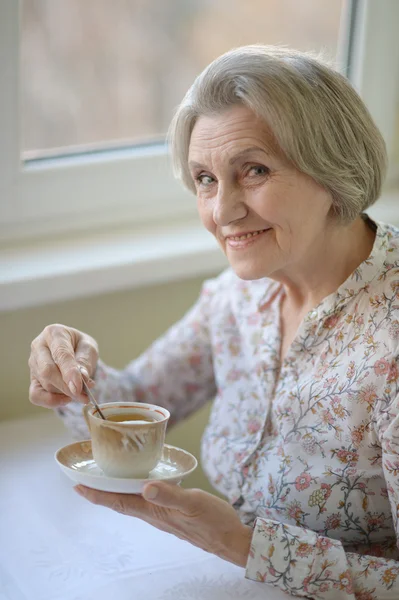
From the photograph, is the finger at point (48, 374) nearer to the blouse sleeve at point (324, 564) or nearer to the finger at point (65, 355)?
the finger at point (65, 355)

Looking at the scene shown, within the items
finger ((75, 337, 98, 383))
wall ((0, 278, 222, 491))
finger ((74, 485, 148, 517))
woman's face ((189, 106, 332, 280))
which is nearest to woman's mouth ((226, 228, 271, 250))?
woman's face ((189, 106, 332, 280))

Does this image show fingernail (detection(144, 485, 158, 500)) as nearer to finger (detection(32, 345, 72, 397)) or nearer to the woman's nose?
finger (detection(32, 345, 72, 397))

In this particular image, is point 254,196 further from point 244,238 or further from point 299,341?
point 299,341

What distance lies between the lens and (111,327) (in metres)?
1.93

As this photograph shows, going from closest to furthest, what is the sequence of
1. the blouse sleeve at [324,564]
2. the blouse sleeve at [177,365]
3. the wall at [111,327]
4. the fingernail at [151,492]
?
the fingernail at [151,492]
the blouse sleeve at [324,564]
the blouse sleeve at [177,365]
the wall at [111,327]

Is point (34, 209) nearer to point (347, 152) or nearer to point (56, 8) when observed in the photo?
point (56, 8)

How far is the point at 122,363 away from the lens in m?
1.98

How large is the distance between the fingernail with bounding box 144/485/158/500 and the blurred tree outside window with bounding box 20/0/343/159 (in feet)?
3.33

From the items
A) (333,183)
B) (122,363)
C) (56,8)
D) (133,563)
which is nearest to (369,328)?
(333,183)

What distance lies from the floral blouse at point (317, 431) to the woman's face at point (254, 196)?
121 millimetres

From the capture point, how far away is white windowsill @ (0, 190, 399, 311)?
1.72m

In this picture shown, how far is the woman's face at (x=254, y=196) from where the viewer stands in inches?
51.0

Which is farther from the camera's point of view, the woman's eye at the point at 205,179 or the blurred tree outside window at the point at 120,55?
the blurred tree outside window at the point at 120,55

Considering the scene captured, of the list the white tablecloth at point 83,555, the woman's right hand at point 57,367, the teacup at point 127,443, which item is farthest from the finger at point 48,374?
the white tablecloth at point 83,555
